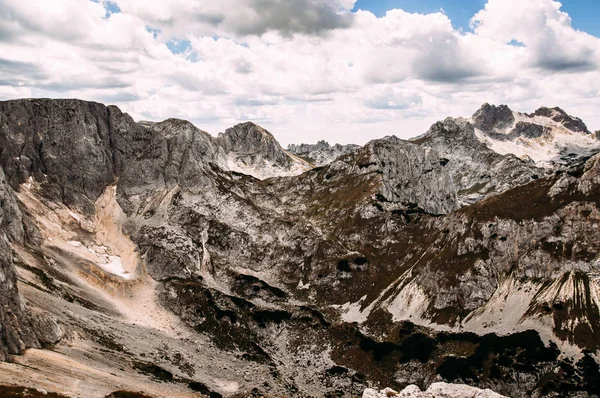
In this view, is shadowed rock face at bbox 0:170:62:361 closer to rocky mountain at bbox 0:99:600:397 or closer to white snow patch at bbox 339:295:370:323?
rocky mountain at bbox 0:99:600:397

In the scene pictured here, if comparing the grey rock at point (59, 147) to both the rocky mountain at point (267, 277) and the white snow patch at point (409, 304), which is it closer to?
the rocky mountain at point (267, 277)

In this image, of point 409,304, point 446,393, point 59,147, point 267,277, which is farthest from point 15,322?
point 59,147

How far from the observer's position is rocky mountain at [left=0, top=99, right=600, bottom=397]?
8731 centimetres

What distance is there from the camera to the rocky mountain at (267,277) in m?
87.3

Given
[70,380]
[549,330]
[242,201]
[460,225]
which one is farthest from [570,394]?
[242,201]

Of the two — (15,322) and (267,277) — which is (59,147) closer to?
(267,277)

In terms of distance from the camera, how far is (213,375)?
3738 inches

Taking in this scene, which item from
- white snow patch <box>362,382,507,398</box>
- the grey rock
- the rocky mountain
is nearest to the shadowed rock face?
the rocky mountain

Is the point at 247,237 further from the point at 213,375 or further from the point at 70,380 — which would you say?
the point at 70,380

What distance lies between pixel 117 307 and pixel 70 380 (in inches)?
2145

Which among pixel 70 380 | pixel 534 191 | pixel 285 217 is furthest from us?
pixel 285 217

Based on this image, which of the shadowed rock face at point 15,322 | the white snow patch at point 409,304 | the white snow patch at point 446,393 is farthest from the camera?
the white snow patch at point 409,304

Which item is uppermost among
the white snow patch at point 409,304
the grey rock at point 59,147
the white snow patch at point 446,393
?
the grey rock at point 59,147

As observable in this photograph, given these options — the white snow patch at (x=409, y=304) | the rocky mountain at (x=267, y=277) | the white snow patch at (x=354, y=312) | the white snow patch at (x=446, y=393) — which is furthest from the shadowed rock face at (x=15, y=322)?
the white snow patch at (x=409, y=304)
